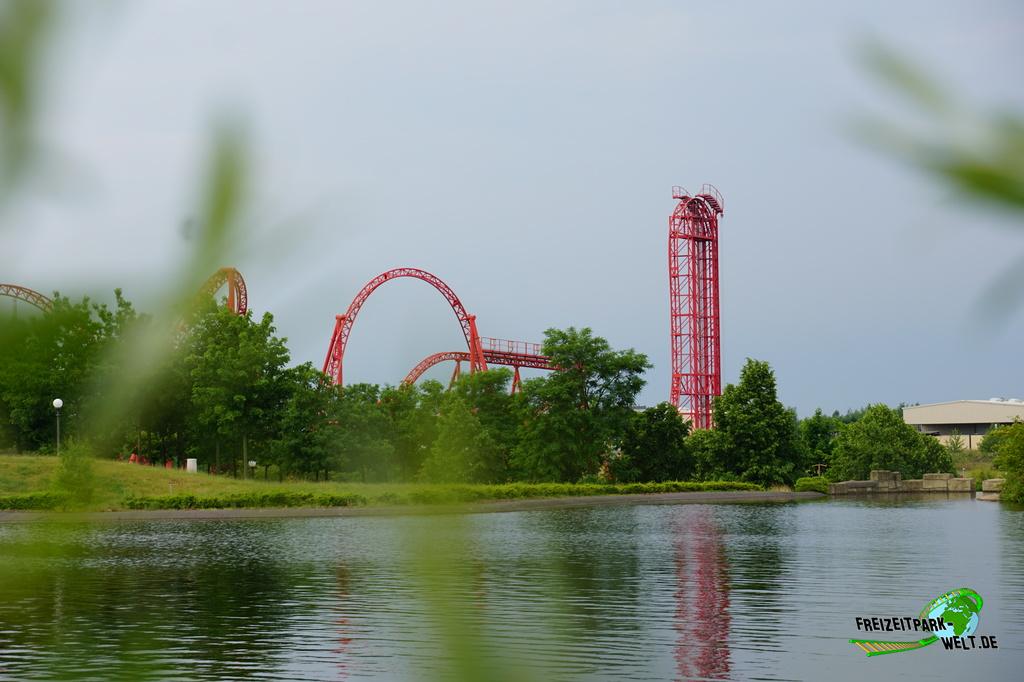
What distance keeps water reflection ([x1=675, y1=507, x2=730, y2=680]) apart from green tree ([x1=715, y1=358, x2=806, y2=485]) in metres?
28.3

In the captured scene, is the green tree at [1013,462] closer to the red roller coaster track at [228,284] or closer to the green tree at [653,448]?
the green tree at [653,448]

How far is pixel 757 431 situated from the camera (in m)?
58.2

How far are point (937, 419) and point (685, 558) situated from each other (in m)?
89.6

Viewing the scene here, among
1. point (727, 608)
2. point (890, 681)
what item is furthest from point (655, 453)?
point (890, 681)

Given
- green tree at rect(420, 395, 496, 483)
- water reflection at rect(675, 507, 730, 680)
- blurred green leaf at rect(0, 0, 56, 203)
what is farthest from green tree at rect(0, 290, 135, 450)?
water reflection at rect(675, 507, 730, 680)

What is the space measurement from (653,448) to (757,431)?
6.01m

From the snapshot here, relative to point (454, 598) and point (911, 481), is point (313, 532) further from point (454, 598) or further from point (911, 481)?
point (911, 481)

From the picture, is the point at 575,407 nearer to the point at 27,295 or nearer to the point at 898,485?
the point at 898,485

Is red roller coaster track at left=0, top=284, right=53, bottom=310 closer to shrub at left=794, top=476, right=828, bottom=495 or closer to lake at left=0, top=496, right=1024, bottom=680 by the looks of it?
lake at left=0, top=496, right=1024, bottom=680

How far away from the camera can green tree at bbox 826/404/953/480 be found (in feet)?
209

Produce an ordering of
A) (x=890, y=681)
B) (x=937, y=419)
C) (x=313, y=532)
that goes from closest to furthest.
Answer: (x=890, y=681) → (x=313, y=532) → (x=937, y=419)

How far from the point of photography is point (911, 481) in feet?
204

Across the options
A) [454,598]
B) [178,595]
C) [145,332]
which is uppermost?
[145,332]

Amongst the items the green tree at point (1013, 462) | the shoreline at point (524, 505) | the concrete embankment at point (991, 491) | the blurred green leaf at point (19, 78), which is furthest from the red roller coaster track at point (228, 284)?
the concrete embankment at point (991, 491)
